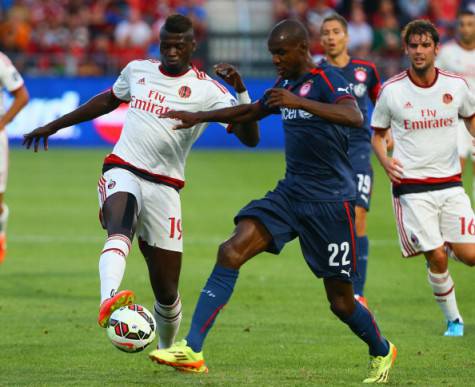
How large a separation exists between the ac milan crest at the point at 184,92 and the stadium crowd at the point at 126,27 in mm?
18755

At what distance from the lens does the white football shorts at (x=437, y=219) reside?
359 inches

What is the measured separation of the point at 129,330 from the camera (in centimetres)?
685

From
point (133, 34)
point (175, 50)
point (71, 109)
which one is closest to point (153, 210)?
point (175, 50)

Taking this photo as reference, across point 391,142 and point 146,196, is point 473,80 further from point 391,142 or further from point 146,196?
point 146,196

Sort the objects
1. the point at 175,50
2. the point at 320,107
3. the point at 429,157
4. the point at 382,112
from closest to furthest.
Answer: the point at 320,107 < the point at 175,50 < the point at 429,157 < the point at 382,112

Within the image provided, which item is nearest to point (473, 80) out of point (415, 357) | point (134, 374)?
point (415, 357)

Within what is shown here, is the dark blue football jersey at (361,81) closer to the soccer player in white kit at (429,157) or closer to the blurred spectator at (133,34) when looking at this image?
the soccer player in white kit at (429,157)

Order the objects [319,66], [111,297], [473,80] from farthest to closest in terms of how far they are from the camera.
Answer: [473,80]
[319,66]
[111,297]

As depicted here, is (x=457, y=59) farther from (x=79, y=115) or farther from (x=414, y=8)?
(x=414, y=8)

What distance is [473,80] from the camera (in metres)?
13.7

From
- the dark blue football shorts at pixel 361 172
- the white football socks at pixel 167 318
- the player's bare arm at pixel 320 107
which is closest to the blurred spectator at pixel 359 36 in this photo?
the dark blue football shorts at pixel 361 172

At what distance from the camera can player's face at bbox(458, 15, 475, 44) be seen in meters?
12.7

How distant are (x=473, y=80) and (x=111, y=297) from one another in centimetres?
785

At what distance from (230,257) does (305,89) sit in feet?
3.98
